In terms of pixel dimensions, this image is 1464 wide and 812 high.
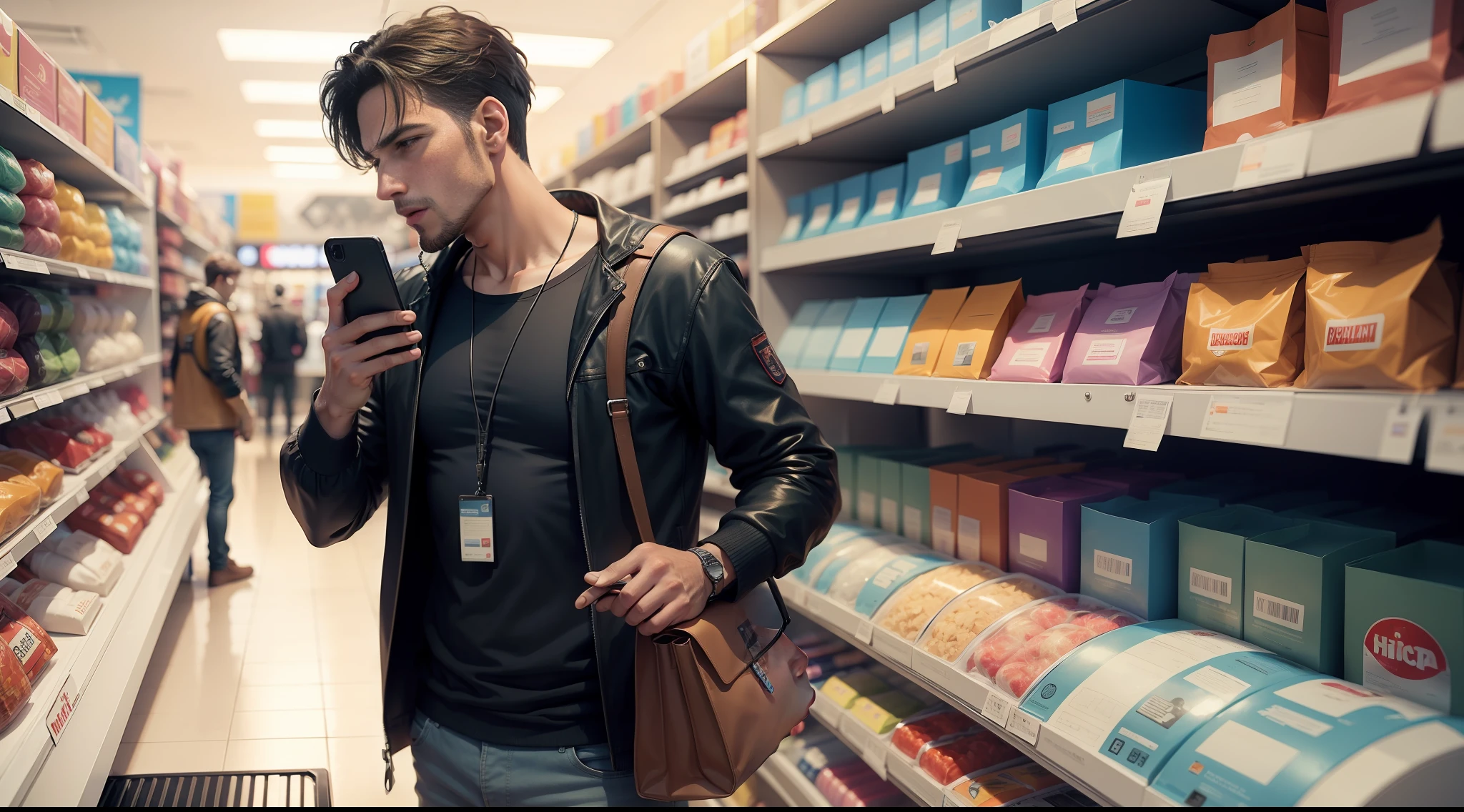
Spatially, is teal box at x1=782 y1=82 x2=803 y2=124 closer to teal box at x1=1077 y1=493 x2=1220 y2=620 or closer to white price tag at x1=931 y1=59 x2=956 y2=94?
white price tag at x1=931 y1=59 x2=956 y2=94

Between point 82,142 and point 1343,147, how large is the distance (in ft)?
13.5

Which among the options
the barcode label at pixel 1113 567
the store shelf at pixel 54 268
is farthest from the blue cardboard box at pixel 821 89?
the store shelf at pixel 54 268

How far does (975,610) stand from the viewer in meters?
1.98

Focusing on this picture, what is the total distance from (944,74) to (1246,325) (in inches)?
39.0

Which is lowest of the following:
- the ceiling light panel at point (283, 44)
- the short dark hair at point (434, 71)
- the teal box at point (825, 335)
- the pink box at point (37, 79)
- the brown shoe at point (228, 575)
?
the brown shoe at point (228, 575)

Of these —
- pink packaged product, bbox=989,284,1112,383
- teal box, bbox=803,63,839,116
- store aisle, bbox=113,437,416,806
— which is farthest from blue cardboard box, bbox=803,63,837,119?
store aisle, bbox=113,437,416,806

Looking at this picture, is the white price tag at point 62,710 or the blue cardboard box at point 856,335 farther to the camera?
the blue cardboard box at point 856,335

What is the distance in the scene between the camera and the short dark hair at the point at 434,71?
143cm

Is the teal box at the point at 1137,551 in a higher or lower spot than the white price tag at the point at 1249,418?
lower

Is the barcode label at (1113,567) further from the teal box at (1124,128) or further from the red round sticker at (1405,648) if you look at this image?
the teal box at (1124,128)

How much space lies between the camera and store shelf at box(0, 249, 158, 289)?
2.18m

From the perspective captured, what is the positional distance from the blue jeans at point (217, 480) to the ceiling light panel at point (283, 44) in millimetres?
3048

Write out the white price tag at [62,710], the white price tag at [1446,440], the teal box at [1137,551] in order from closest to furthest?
the white price tag at [1446,440] → the teal box at [1137,551] → the white price tag at [62,710]

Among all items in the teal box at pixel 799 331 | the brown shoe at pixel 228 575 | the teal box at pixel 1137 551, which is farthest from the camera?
the brown shoe at pixel 228 575
